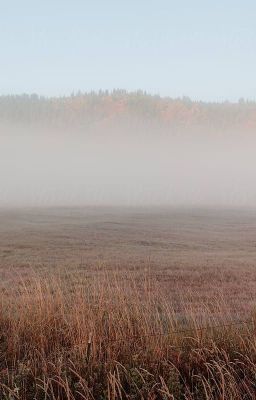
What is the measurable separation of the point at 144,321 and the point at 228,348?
62.7 inches

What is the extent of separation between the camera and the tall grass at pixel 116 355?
716 centimetres

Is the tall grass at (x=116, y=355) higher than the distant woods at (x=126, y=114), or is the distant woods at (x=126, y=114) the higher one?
the distant woods at (x=126, y=114)

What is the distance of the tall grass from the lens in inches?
282

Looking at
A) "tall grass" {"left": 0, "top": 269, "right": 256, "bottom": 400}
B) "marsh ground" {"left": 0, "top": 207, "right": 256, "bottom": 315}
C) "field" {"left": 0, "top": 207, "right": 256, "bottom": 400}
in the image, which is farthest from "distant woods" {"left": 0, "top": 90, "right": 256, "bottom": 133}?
"tall grass" {"left": 0, "top": 269, "right": 256, "bottom": 400}

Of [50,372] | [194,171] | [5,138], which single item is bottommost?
[50,372]

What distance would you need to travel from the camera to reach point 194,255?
19656 millimetres

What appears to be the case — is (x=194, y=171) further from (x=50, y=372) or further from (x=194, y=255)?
(x=50, y=372)

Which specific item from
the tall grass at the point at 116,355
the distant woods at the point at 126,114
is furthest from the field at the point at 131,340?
the distant woods at the point at 126,114

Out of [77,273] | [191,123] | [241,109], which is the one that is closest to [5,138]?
[191,123]

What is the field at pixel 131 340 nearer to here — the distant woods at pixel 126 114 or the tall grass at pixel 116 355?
the tall grass at pixel 116 355

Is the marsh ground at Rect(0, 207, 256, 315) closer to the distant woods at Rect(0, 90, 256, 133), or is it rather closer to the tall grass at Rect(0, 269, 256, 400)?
the tall grass at Rect(0, 269, 256, 400)

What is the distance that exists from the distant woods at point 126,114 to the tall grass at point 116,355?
164 meters

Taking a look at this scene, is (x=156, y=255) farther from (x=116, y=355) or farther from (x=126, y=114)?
(x=126, y=114)

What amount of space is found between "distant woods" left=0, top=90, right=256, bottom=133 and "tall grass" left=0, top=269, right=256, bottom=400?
6467 inches
